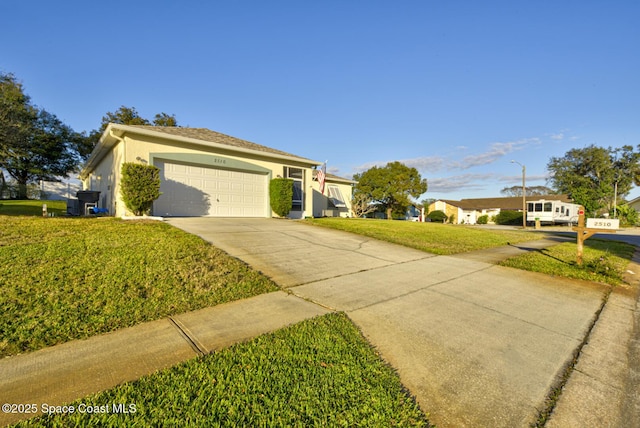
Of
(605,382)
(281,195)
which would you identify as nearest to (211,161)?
(281,195)

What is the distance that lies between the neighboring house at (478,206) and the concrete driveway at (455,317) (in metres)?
43.7

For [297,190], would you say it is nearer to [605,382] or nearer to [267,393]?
[267,393]

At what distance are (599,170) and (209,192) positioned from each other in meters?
52.6

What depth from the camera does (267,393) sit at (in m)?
1.91

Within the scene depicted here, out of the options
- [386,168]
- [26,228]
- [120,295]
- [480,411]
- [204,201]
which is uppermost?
[386,168]

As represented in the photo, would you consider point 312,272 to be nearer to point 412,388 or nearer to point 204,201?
point 412,388

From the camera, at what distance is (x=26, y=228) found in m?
Answer: 6.47

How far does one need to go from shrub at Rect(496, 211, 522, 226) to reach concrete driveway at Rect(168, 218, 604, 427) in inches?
1340

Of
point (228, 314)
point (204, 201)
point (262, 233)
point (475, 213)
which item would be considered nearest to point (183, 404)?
point (228, 314)

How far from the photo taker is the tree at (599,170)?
37969 millimetres

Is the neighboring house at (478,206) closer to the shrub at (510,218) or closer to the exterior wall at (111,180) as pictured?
the shrub at (510,218)

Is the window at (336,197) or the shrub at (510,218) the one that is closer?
the window at (336,197)

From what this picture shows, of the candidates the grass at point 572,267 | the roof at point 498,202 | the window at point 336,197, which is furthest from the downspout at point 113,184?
the roof at point 498,202

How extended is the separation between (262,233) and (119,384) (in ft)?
21.7
